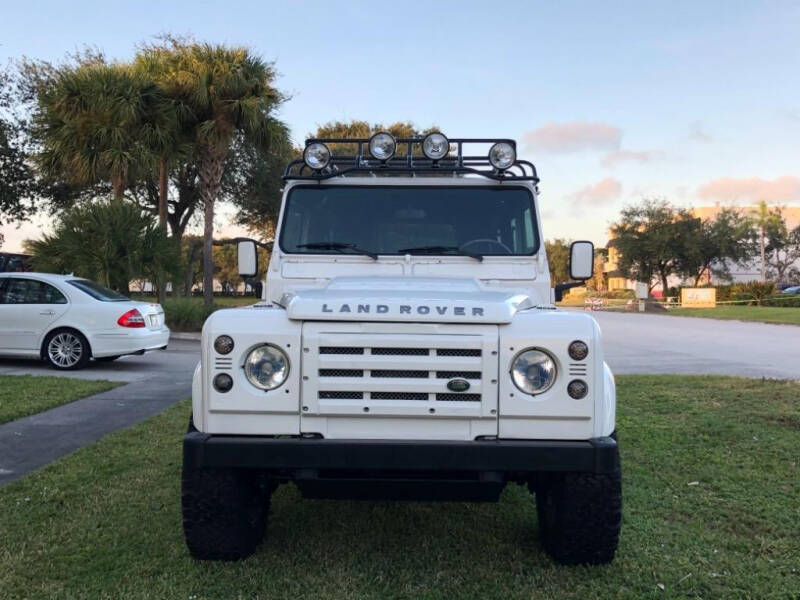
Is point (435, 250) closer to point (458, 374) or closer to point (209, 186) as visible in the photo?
point (458, 374)

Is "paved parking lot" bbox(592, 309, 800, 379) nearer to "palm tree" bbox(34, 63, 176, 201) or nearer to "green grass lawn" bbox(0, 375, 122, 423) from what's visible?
"green grass lawn" bbox(0, 375, 122, 423)

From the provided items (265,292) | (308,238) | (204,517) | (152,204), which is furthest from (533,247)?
(152,204)

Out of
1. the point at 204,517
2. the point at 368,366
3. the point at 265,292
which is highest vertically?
the point at 265,292

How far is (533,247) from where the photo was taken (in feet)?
15.2

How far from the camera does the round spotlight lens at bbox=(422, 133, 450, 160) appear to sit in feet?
15.5

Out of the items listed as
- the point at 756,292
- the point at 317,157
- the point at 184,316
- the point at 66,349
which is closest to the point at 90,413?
the point at 66,349

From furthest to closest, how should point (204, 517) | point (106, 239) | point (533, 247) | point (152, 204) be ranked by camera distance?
point (152, 204) → point (106, 239) → point (533, 247) → point (204, 517)

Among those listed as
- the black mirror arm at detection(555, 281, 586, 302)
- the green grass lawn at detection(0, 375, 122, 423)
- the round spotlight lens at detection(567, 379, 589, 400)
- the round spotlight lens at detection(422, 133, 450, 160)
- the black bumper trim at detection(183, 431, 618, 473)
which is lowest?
the green grass lawn at detection(0, 375, 122, 423)

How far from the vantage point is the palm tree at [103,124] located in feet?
59.4

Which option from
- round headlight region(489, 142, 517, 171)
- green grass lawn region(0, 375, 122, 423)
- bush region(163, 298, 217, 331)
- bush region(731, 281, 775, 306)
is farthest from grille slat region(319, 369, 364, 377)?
bush region(731, 281, 775, 306)

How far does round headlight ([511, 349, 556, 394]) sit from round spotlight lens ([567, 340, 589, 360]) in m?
0.09

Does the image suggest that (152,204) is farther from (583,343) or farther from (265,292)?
(583,343)

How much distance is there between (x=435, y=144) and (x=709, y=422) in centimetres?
426

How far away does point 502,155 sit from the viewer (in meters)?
4.60
